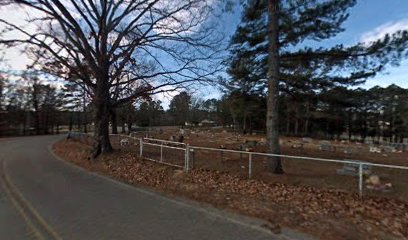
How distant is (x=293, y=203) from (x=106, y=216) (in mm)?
3857

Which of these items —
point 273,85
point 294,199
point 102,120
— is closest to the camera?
point 294,199

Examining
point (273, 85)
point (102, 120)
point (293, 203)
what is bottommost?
point (293, 203)

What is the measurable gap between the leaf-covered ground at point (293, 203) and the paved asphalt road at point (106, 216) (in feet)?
1.97

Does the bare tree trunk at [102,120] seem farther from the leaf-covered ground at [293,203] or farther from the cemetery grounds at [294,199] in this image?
the leaf-covered ground at [293,203]

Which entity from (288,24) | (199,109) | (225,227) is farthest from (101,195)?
(199,109)

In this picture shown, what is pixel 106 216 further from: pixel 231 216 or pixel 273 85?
pixel 273 85

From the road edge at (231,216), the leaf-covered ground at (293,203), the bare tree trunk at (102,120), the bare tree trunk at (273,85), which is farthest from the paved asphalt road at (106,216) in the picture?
the bare tree trunk at (102,120)

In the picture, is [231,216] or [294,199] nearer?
[231,216]

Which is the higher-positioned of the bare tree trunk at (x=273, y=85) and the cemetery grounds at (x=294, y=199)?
the bare tree trunk at (x=273, y=85)

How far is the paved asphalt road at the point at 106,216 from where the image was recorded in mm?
5289

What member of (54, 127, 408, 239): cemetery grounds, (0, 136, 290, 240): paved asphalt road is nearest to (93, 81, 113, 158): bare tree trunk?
(54, 127, 408, 239): cemetery grounds

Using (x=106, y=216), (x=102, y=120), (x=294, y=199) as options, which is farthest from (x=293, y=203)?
(x=102, y=120)

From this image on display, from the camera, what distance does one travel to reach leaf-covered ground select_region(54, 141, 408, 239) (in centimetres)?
537

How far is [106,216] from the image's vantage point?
20.7 feet
